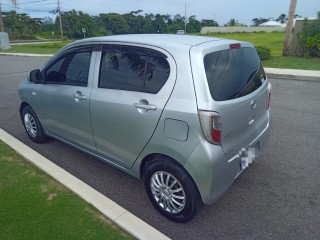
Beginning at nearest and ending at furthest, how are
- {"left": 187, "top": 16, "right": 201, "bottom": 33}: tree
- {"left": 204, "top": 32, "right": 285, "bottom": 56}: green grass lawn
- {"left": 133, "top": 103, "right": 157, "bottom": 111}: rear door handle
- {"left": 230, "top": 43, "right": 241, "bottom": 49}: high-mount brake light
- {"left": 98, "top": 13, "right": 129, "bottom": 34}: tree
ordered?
1. {"left": 133, "top": 103, "right": 157, "bottom": 111}: rear door handle
2. {"left": 230, "top": 43, "right": 241, "bottom": 49}: high-mount brake light
3. {"left": 204, "top": 32, "right": 285, "bottom": 56}: green grass lawn
4. {"left": 98, "top": 13, "right": 129, "bottom": 34}: tree
5. {"left": 187, "top": 16, "right": 201, "bottom": 33}: tree

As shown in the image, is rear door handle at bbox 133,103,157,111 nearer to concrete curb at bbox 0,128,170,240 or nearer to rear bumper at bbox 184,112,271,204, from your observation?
rear bumper at bbox 184,112,271,204

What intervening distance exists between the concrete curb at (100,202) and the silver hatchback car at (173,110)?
327 millimetres

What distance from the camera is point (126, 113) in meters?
2.59

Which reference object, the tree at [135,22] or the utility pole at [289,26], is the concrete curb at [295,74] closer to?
the utility pole at [289,26]

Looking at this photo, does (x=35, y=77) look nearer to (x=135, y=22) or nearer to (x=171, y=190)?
(x=171, y=190)

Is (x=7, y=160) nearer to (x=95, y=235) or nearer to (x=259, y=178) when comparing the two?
(x=95, y=235)

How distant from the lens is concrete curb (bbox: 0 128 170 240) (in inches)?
91.8

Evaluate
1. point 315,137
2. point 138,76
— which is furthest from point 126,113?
point 315,137

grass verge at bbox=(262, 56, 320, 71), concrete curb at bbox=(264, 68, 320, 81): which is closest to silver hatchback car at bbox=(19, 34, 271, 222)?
concrete curb at bbox=(264, 68, 320, 81)

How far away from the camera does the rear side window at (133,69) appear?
2422mm

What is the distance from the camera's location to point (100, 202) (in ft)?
8.88

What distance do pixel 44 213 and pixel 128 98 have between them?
4.60 feet

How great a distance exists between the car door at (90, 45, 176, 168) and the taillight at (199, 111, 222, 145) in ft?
1.28

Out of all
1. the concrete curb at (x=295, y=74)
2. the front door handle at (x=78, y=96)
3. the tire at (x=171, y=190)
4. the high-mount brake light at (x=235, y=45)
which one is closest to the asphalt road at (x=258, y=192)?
the tire at (x=171, y=190)
